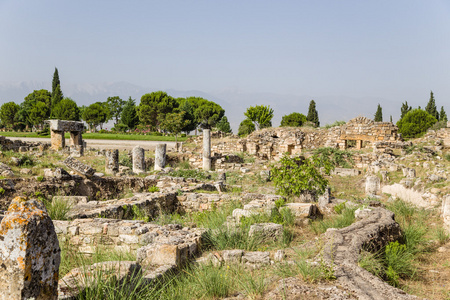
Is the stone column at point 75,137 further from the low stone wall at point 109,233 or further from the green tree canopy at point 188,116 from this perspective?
the green tree canopy at point 188,116

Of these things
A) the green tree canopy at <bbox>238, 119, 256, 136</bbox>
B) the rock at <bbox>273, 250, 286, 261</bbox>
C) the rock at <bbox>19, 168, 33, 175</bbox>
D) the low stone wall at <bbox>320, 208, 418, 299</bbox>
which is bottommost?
the rock at <bbox>273, 250, 286, 261</bbox>

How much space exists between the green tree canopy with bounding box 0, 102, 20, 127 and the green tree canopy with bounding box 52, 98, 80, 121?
9338 millimetres

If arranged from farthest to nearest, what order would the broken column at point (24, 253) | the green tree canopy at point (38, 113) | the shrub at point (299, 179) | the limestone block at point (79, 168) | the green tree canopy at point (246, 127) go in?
1. the green tree canopy at point (246, 127)
2. the green tree canopy at point (38, 113)
3. the limestone block at point (79, 168)
4. the shrub at point (299, 179)
5. the broken column at point (24, 253)

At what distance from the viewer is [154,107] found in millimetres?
62000

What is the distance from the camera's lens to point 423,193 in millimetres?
12914

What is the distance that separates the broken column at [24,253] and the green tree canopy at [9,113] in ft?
209

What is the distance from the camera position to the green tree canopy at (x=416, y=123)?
4678cm

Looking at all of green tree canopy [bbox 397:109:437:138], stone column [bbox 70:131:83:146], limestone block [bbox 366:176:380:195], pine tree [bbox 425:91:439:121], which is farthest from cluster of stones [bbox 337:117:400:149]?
pine tree [bbox 425:91:439:121]

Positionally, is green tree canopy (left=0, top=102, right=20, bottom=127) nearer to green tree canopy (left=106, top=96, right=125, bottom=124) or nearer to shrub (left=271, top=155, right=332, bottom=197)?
green tree canopy (left=106, top=96, right=125, bottom=124)

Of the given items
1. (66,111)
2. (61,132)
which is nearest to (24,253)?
(61,132)

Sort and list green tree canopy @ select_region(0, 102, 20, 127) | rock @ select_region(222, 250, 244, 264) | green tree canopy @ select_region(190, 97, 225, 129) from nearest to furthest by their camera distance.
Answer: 1. rock @ select_region(222, 250, 244, 264)
2. green tree canopy @ select_region(0, 102, 20, 127)
3. green tree canopy @ select_region(190, 97, 225, 129)

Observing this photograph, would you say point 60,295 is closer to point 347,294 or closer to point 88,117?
point 347,294

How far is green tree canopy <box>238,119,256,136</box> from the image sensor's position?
55.7m

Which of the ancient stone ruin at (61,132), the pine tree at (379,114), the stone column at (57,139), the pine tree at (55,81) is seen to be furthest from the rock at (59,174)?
the pine tree at (55,81)
